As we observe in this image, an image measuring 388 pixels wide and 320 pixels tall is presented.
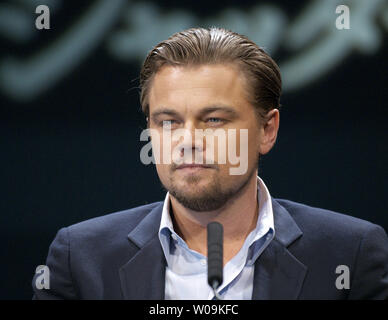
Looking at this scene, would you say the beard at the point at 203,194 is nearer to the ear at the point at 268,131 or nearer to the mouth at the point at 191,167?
the mouth at the point at 191,167

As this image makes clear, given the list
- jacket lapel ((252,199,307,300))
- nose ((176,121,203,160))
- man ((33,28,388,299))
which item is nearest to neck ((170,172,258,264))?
man ((33,28,388,299))

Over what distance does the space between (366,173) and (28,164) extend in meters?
1.39

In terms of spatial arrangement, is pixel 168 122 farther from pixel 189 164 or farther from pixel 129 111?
pixel 129 111

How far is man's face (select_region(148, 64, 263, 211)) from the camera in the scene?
174 centimetres

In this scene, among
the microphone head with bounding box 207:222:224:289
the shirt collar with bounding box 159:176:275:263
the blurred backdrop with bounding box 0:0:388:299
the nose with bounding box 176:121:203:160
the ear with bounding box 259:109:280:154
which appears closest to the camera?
the microphone head with bounding box 207:222:224:289

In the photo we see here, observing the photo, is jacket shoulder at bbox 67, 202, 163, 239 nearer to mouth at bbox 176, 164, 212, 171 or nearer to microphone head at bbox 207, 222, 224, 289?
mouth at bbox 176, 164, 212, 171

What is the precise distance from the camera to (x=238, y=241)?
A: 75.7 inches

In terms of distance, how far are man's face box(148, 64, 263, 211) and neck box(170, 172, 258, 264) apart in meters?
0.05

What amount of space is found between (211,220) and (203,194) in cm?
18

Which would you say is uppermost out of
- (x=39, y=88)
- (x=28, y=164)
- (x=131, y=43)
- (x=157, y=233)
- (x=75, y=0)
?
(x=75, y=0)

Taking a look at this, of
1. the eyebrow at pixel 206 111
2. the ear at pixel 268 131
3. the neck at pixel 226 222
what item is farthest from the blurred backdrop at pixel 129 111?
the eyebrow at pixel 206 111

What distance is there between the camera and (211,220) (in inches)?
74.9
